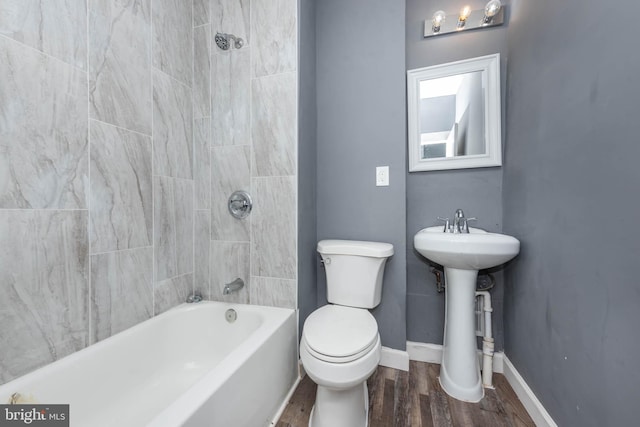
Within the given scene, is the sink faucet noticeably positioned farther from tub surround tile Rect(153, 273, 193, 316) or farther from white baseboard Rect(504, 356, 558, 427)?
tub surround tile Rect(153, 273, 193, 316)

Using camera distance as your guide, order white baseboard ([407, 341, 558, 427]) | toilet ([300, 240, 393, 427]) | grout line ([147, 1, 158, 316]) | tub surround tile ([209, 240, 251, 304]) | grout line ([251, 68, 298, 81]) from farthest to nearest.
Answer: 1. tub surround tile ([209, 240, 251, 304])
2. grout line ([251, 68, 298, 81])
3. grout line ([147, 1, 158, 316])
4. white baseboard ([407, 341, 558, 427])
5. toilet ([300, 240, 393, 427])

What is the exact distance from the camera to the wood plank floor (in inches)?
44.4

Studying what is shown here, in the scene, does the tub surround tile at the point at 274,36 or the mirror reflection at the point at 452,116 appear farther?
the mirror reflection at the point at 452,116

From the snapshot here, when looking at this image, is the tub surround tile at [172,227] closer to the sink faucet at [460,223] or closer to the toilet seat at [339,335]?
the toilet seat at [339,335]

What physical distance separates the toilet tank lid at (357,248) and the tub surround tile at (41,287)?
1086 mm

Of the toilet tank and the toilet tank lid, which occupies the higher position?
the toilet tank lid

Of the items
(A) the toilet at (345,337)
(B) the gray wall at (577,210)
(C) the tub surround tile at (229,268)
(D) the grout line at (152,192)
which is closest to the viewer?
(B) the gray wall at (577,210)

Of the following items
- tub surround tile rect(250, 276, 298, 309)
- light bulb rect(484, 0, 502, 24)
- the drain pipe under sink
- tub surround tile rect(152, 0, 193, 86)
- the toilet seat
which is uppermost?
light bulb rect(484, 0, 502, 24)

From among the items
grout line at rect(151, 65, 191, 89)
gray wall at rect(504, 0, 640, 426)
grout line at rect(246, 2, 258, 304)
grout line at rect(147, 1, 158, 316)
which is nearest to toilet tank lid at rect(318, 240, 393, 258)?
grout line at rect(246, 2, 258, 304)

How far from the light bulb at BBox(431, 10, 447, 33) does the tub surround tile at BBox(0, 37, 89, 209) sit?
1790mm

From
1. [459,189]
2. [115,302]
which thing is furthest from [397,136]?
[115,302]

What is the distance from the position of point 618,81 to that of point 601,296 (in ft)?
2.17

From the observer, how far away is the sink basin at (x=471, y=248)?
1.13 meters

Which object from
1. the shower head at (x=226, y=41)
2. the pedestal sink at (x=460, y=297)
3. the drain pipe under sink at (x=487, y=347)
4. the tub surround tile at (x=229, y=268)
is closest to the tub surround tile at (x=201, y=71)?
the shower head at (x=226, y=41)
